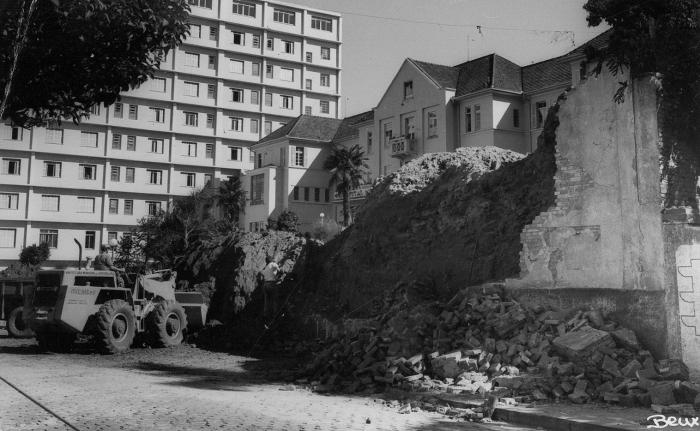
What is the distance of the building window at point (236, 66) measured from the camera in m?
68.2

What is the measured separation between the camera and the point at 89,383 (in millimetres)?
12055

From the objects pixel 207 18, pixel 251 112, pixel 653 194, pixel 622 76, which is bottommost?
pixel 653 194

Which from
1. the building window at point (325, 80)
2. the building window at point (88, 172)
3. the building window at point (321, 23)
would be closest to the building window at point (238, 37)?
the building window at point (321, 23)

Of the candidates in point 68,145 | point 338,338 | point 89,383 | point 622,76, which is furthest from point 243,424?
point 68,145

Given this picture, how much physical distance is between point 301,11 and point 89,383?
217ft

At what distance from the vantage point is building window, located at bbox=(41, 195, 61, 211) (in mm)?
59969

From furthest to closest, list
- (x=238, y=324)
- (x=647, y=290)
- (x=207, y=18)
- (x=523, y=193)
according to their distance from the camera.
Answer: (x=207, y=18)
(x=238, y=324)
(x=523, y=193)
(x=647, y=290)

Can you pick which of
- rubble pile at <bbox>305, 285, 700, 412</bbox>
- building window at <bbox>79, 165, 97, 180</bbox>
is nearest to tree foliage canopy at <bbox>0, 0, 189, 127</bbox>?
rubble pile at <bbox>305, 285, 700, 412</bbox>

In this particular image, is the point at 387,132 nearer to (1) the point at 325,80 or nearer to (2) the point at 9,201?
Result: (1) the point at 325,80

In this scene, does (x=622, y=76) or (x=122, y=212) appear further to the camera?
(x=122, y=212)

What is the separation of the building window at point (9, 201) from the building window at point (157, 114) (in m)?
13.9

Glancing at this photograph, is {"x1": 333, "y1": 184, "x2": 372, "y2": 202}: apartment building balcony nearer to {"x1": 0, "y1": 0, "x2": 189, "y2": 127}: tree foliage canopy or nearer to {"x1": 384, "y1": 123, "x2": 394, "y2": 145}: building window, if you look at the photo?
{"x1": 384, "y1": 123, "x2": 394, "y2": 145}: building window

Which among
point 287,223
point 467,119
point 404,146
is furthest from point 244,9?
point 467,119

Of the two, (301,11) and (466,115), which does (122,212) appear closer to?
(301,11)
